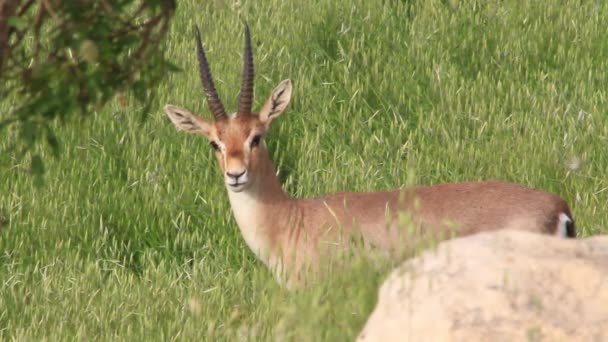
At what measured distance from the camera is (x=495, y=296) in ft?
13.9

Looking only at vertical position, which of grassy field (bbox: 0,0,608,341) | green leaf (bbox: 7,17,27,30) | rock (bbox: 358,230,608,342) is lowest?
grassy field (bbox: 0,0,608,341)

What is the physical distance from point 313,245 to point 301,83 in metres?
2.23

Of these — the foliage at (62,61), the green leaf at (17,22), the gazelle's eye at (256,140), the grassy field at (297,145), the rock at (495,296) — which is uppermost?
the green leaf at (17,22)

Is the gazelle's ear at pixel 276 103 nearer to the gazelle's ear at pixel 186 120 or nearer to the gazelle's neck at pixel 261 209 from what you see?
the gazelle's neck at pixel 261 209

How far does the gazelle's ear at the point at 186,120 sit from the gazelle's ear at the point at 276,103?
40cm

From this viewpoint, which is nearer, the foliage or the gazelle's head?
the foliage

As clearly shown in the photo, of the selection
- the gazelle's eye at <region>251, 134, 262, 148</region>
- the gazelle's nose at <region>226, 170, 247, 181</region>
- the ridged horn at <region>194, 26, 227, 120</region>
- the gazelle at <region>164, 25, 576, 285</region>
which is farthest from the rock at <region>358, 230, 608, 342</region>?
the ridged horn at <region>194, 26, 227, 120</region>

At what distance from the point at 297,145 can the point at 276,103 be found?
0.99 m

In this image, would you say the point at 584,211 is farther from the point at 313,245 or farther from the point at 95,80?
the point at 95,80

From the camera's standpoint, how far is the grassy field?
7883 millimetres

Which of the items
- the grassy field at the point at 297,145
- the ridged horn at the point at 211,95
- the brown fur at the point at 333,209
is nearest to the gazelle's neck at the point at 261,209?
the brown fur at the point at 333,209

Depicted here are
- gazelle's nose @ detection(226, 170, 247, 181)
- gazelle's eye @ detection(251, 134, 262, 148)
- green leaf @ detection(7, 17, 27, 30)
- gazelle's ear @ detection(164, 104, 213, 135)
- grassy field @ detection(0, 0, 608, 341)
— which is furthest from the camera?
gazelle's ear @ detection(164, 104, 213, 135)

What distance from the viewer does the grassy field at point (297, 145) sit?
7.88m

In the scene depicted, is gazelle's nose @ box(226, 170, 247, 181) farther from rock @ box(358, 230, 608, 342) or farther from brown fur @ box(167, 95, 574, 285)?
rock @ box(358, 230, 608, 342)
